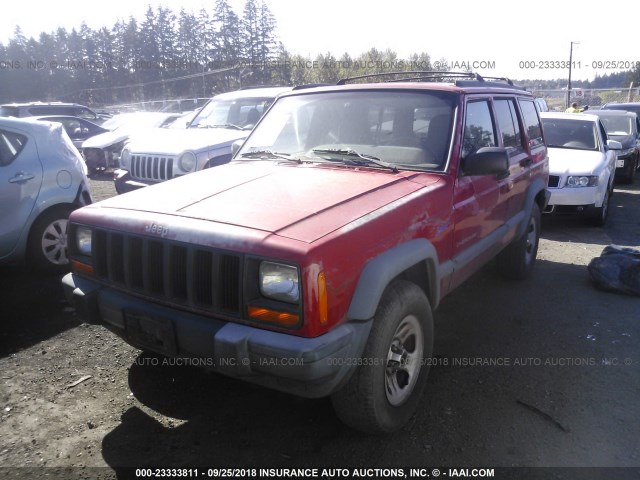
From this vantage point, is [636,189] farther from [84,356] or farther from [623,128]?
[84,356]

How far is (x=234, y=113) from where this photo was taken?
8.01m

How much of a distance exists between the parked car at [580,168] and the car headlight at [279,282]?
6.35m

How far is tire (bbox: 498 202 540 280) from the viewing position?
5.11 metres

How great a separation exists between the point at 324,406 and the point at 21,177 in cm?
372

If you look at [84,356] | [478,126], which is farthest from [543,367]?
[84,356]

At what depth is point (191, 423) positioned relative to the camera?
2.94 meters

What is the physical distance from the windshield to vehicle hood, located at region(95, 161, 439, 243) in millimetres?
4359

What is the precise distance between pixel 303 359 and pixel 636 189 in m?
11.7

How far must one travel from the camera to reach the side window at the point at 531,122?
5.01m

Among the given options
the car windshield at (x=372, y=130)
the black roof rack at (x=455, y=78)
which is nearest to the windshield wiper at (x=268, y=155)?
the car windshield at (x=372, y=130)

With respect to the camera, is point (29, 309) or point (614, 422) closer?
point (614, 422)

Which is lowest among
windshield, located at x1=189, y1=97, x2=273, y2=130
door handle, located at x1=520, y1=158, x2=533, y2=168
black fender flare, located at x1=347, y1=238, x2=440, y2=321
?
black fender flare, located at x1=347, y1=238, x2=440, y2=321

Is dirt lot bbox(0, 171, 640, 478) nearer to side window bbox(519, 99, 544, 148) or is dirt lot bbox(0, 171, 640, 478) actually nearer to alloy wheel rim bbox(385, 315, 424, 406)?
alloy wheel rim bbox(385, 315, 424, 406)

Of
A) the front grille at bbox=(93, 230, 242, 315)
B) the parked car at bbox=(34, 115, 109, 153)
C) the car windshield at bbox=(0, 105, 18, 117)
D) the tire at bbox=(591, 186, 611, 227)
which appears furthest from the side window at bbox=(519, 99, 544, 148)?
the car windshield at bbox=(0, 105, 18, 117)
